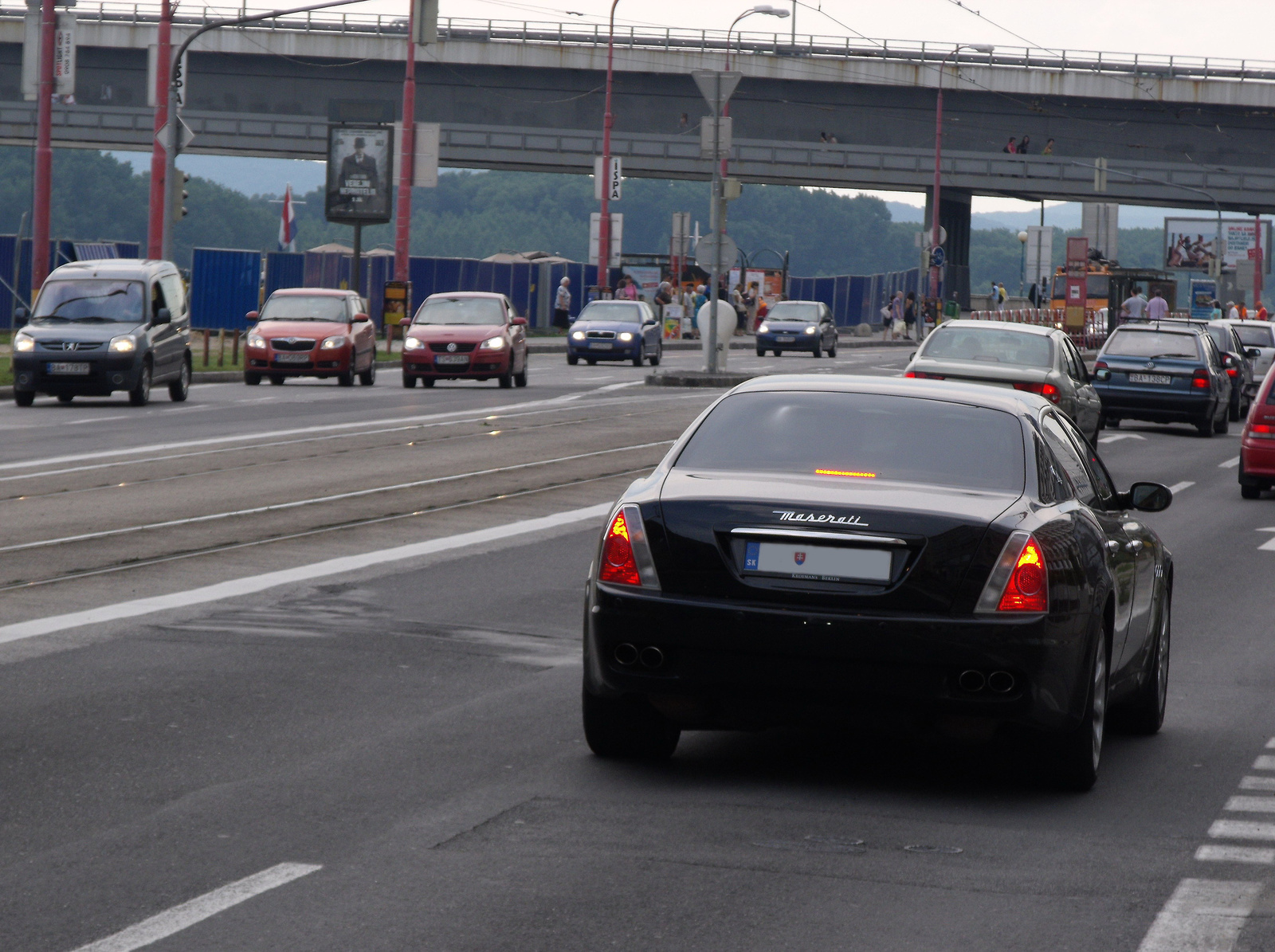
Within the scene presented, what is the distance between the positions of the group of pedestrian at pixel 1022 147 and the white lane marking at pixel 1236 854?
7307cm

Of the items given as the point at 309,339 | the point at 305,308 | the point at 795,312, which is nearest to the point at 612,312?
the point at 795,312

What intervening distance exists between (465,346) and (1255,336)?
1517 centimetres

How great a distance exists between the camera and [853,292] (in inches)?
3484

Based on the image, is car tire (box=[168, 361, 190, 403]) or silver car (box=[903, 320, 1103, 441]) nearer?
silver car (box=[903, 320, 1103, 441])

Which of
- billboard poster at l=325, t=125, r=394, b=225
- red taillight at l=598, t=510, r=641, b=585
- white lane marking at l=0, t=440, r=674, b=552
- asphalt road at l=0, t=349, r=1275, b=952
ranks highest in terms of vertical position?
billboard poster at l=325, t=125, r=394, b=225

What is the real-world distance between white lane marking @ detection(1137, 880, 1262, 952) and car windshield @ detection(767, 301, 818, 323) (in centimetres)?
5148

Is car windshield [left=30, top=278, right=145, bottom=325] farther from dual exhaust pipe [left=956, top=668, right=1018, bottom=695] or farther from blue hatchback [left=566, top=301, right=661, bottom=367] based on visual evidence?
dual exhaust pipe [left=956, top=668, right=1018, bottom=695]

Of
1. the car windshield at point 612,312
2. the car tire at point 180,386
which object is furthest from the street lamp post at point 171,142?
the car windshield at point 612,312

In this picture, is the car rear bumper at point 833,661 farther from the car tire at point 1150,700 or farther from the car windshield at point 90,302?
the car windshield at point 90,302

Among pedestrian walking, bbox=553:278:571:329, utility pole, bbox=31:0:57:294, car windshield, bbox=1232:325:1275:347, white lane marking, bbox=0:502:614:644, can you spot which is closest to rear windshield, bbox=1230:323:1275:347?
car windshield, bbox=1232:325:1275:347

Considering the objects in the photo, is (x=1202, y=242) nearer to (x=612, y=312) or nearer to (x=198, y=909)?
(x=612, y=312)

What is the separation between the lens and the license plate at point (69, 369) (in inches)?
1070

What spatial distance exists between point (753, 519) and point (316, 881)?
1792 millimetres

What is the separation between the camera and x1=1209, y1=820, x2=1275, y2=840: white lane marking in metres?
6.07
